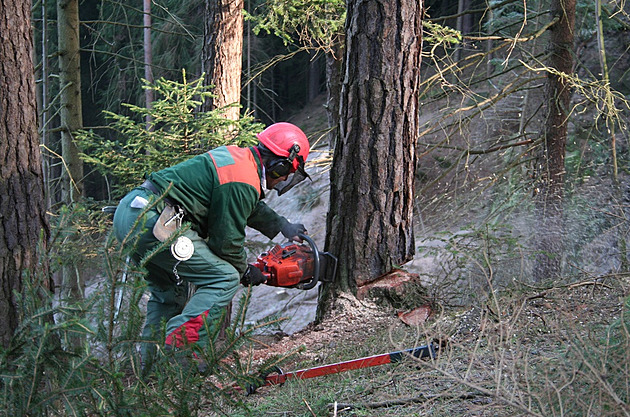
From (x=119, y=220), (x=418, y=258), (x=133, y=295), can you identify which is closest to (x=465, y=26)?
(x=418, y=258)

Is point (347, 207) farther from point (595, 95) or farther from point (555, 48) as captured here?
point (555, 48)

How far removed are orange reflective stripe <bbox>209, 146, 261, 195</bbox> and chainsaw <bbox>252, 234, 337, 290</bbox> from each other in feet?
2.19

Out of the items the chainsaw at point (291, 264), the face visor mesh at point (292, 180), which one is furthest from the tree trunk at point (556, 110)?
the face visor mesh at point (292, 180)

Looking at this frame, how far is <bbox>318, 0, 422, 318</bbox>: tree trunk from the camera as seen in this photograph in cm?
475

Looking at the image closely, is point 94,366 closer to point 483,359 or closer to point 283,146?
point 483,359

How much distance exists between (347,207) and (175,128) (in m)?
2.33

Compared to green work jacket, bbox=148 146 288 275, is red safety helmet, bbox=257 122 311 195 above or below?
above

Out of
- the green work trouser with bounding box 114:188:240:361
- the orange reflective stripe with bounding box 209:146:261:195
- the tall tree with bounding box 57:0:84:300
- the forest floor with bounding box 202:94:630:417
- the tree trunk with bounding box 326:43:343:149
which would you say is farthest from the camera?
the tree trunk with bounding box 326:43:343:149

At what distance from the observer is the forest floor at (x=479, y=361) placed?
2159 mm

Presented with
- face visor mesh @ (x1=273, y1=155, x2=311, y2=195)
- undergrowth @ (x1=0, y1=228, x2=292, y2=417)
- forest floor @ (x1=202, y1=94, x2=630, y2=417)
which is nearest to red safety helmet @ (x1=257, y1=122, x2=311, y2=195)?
face visor mesh @ (x1=273, y1=155, x2=311, y2=195)

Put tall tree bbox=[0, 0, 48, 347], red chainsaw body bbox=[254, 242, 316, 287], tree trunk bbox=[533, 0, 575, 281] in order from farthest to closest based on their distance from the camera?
tree trunk bbox=[533, 0, 575, 281] < red chainsaw body bbox=[254, 242, 316, 287] < tall tree bbox=[0, 0, 48, 347]

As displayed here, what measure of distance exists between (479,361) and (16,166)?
2913mm

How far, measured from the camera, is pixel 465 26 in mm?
20281

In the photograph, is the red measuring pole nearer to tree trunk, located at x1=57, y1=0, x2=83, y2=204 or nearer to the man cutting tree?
the man cutting tree
